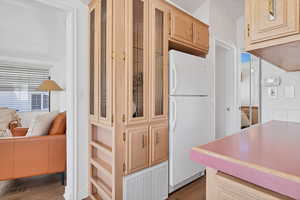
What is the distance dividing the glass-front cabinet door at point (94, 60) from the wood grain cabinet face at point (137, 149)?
45cm

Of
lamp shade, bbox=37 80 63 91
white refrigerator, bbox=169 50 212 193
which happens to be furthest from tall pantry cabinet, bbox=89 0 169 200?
lamp shade, bbox=37 80 63 91

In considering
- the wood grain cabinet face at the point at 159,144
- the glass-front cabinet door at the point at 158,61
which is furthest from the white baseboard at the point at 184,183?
the glass-front cabinet door at the point at 158,61

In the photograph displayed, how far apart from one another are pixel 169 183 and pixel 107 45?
1.66m

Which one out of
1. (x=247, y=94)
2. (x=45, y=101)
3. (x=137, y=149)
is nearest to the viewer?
(x=137, y=149)

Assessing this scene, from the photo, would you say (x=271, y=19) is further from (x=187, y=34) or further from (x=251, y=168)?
(x=187, y=34)

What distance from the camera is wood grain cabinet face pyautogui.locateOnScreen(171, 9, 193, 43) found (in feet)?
6.40

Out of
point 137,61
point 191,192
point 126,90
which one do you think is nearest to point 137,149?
point 126,90

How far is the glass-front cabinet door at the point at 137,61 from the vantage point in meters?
1.54

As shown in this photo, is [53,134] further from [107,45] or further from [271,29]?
→ [271,29]

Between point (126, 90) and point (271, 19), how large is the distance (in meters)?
1.12

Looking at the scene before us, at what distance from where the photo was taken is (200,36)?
236 centimetres

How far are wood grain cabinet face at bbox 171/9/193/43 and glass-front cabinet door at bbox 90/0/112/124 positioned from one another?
0.79m

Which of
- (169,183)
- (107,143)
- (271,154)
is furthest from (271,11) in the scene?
(169,183)

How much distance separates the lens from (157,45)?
5.90ft
